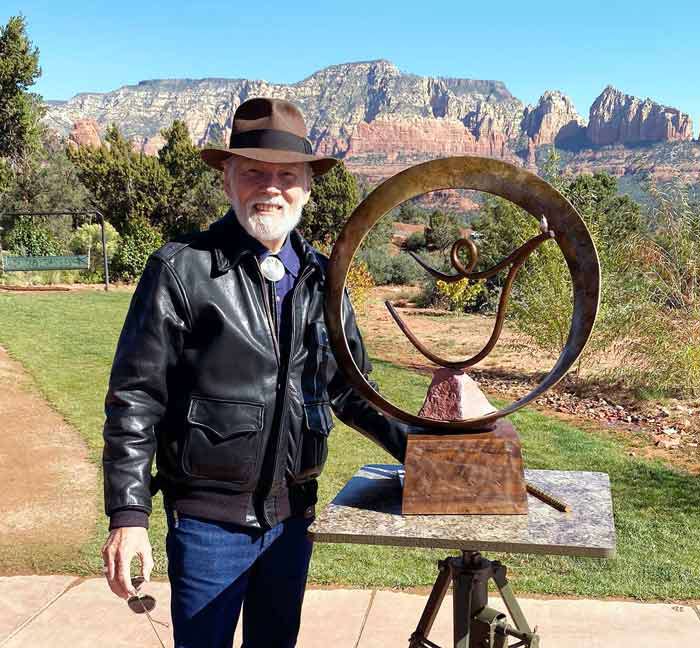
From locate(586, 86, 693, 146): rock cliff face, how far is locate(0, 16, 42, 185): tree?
12515 cm

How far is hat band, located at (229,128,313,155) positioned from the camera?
1999 mm

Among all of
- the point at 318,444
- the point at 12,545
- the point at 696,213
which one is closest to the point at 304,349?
the point at 318,444

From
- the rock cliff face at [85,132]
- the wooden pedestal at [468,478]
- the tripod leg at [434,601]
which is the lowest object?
the tripod leg at [434,601]

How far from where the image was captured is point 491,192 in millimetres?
1913

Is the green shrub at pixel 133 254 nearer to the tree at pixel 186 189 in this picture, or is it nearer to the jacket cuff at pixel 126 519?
the tree at pixel 186 189

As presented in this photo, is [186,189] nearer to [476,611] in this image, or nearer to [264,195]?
[264,195]

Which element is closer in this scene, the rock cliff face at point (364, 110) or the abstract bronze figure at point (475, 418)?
the abstract bronze figure at point (475, 418)

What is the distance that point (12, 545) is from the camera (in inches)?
172

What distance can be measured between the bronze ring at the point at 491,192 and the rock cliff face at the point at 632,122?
449 feet

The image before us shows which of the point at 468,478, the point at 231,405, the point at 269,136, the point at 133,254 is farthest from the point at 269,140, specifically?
the point at 133,254

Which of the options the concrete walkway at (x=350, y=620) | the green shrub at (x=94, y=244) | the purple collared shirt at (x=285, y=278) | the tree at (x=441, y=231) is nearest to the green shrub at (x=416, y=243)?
the tree at (x=441, y=231)

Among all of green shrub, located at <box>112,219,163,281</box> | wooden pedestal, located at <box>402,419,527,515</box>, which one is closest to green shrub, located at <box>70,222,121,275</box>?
green shrub, located at <box>112,219,163,281</box>

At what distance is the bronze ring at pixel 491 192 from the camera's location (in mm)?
1852

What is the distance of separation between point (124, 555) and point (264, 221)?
2.96 ft
